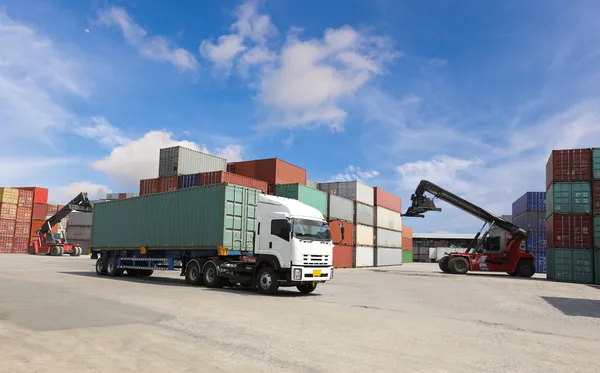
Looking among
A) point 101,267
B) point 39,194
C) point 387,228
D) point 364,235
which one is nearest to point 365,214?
point 364,235

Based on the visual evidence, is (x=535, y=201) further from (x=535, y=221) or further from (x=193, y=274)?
(x=193, y=274)

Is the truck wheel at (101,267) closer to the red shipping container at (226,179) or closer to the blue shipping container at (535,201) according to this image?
the red shipping container at (226,179)

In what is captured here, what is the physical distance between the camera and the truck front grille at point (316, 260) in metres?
14.7

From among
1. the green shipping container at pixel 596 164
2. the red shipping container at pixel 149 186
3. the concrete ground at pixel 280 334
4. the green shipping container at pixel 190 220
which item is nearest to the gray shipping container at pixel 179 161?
the red shipping container at pixel 149 186

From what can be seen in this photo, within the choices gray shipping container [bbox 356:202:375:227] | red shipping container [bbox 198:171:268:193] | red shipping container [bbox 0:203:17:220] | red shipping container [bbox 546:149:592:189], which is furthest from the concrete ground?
red shipping container [bbox 0:203:17:220]

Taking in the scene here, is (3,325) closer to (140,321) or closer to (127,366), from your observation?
(140,321)

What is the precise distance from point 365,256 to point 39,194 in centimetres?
4598

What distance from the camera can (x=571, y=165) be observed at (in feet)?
88.9

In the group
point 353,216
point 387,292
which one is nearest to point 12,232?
point 353,216

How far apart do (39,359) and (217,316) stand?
4519 millimetres

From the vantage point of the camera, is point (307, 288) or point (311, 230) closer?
point (311, 230)

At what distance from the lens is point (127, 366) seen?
561 centimetres

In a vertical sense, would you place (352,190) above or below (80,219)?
above

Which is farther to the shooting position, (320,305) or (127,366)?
(320,305)
